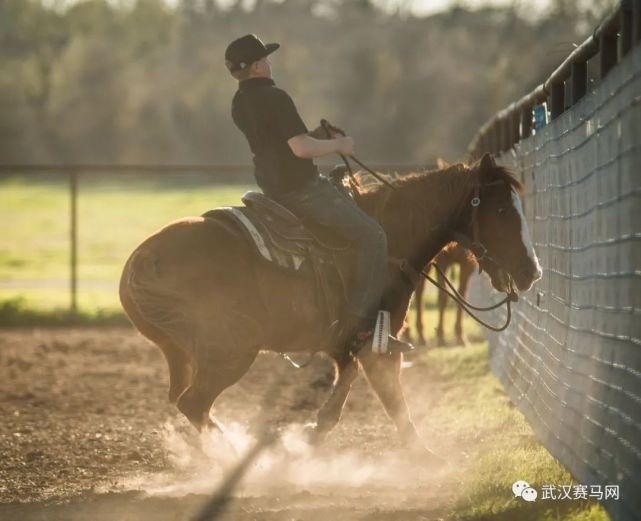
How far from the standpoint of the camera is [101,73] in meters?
80.1

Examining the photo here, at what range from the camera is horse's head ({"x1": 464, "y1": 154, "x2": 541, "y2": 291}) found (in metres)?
7.96

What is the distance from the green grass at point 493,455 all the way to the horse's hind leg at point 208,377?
1452 millimetres

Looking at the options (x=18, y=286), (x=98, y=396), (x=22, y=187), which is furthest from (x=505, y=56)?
(x=98, y=396)

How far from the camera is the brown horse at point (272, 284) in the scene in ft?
23.7

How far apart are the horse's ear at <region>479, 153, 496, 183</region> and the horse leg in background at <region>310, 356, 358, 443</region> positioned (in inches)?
58.8

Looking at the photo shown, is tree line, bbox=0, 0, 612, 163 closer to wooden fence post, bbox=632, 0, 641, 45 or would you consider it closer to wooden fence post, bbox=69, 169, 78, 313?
wooden fence post, bbox=69, 169, 78, 313

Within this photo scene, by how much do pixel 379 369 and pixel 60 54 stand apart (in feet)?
273

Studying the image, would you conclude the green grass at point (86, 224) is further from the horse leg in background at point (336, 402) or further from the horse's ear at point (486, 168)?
the horse's ear at point (486, 168)

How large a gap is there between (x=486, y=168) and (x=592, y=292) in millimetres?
1837

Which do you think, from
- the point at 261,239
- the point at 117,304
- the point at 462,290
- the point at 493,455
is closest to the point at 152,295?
the point at 261,239

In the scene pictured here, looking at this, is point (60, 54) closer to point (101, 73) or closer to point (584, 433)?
point (101, 73)

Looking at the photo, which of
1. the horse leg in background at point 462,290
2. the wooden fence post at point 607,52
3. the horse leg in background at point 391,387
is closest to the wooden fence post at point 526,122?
the horse leg in background at point 391,387

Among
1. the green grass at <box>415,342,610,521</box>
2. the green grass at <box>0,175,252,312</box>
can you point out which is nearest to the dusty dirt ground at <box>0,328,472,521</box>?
the green grass at <box>415,342,610,521</box>

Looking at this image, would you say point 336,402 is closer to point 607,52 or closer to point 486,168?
point 486,168
